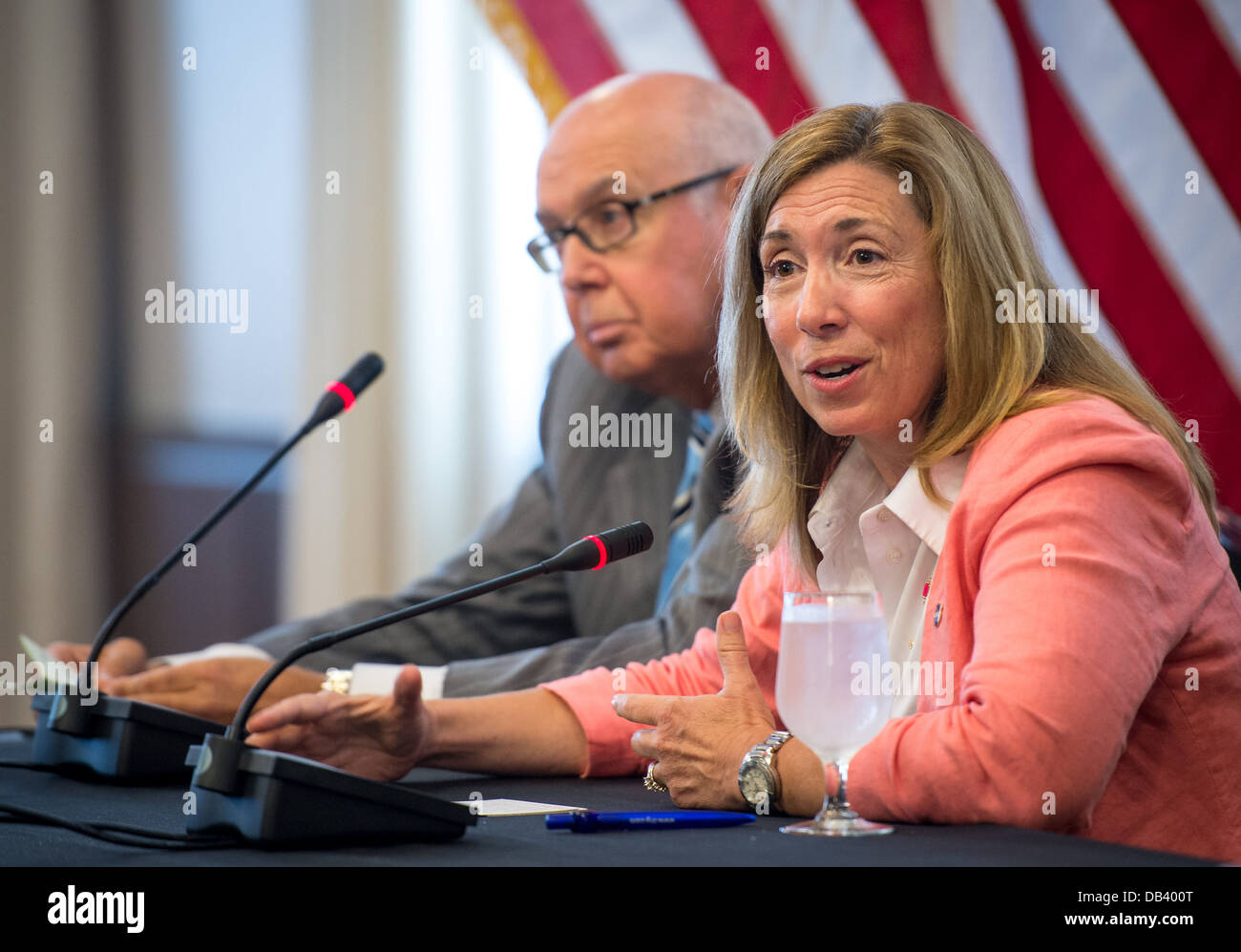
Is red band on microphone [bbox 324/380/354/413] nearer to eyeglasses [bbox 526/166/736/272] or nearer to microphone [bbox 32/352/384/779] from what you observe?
microphone [bbox 32/352/384/779]

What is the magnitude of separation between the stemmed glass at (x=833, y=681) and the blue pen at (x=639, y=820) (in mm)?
59

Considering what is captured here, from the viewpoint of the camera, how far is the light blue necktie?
2148 mm

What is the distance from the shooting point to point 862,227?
130 centimetres

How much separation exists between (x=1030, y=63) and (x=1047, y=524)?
184cm

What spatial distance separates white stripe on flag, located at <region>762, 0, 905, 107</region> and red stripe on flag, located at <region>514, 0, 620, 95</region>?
16.2 inches

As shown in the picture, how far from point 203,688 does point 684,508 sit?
86 centimetres

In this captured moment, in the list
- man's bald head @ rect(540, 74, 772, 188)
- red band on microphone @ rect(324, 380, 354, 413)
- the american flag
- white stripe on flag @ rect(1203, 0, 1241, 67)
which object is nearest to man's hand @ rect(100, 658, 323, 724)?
red band on microphone @ rect(324, 380, 354, 413)

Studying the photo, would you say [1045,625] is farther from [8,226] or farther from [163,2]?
[163,2]

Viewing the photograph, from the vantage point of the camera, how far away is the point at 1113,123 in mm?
2510

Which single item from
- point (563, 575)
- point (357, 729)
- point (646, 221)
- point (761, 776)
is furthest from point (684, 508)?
point (761, 776)

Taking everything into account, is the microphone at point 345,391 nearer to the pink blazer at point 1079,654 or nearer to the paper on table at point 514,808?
the paper on table at point 514,808

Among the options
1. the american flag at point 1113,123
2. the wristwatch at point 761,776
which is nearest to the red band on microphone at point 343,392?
A: the wristwatch at point 761,776

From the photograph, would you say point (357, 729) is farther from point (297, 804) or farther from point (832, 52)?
point (832, 52)

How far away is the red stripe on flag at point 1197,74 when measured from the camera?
2.43m
